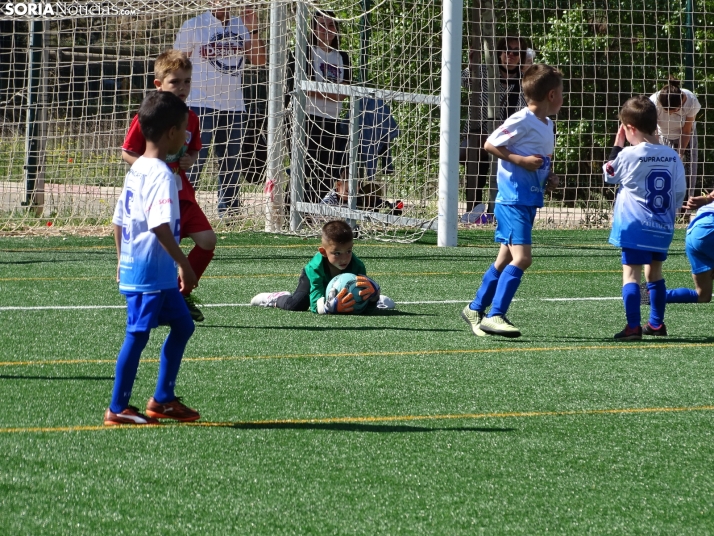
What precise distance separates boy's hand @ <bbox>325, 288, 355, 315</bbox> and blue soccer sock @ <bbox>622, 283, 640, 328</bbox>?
1745 millimetres

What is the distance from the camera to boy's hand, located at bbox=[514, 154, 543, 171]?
6289 millimetres

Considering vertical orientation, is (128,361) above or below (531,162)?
below

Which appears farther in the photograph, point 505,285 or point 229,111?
point 229,111

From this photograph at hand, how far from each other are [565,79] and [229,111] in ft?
17.4

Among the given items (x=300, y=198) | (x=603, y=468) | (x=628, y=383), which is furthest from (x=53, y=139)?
(x=603, y=468)

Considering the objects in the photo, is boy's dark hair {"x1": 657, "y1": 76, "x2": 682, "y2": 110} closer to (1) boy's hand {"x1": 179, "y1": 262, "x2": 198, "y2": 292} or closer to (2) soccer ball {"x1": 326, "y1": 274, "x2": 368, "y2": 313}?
(2) soccer ball {"x1": 326, "y1": 274, "x2": 368, "y2": 313}

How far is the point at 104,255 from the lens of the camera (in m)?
10.5

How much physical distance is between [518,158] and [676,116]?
7.63 m

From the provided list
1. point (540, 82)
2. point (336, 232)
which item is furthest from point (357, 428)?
point (336, 232)

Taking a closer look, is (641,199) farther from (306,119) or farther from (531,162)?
(306,119)

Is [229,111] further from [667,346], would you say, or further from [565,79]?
[667,346]

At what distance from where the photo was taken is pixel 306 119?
41.9 ft

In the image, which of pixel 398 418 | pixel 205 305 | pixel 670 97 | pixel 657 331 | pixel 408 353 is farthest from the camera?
pixel 670 97

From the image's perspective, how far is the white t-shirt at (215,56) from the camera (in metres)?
13.0
